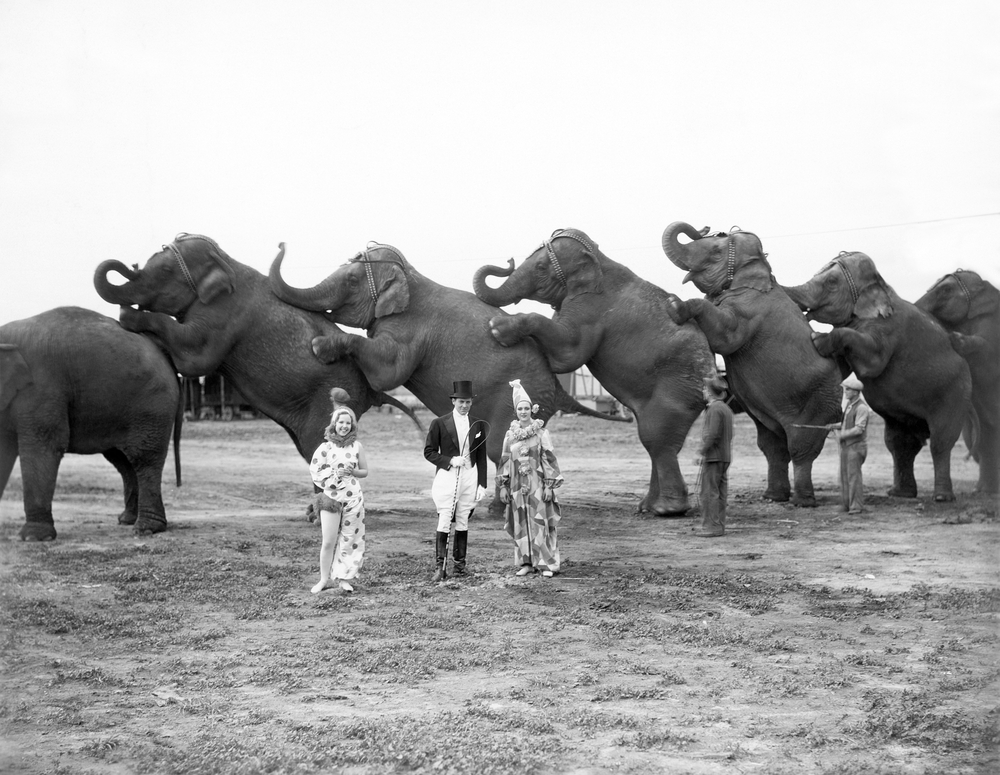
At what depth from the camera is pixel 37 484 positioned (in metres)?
10.9

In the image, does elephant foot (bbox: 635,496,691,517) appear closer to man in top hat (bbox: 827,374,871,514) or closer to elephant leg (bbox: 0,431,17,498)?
man in top hat (bbox: 827,374,871,514)

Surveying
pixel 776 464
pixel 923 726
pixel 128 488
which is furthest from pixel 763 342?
pixel 923 726

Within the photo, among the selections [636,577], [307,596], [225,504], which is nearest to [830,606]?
[636,577]

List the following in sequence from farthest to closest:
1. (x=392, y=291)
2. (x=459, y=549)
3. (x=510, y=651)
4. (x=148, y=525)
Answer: (x=392, y=291)
(x=148, y=525)
(x=459, y=549)
(x=510, y=651)

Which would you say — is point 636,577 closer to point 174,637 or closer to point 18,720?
point 174,637

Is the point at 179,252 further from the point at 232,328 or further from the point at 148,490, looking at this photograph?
the point at 148,490

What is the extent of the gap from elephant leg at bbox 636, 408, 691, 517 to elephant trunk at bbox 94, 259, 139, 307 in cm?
554

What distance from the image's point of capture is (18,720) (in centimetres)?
556

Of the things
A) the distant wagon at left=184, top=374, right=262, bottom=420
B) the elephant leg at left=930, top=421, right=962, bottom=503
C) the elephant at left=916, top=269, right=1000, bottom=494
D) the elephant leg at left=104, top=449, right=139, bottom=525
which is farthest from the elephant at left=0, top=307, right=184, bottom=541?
the distant wagon at left=184, top=374, right=262, bottom=420

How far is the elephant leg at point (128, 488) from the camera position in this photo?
1227 cm

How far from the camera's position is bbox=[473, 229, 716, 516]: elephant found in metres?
12.7

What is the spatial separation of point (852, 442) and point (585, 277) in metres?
3.38

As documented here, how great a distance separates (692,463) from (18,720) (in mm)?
16669

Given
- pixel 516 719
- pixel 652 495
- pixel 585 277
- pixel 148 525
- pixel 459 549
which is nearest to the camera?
pixel 516 719
